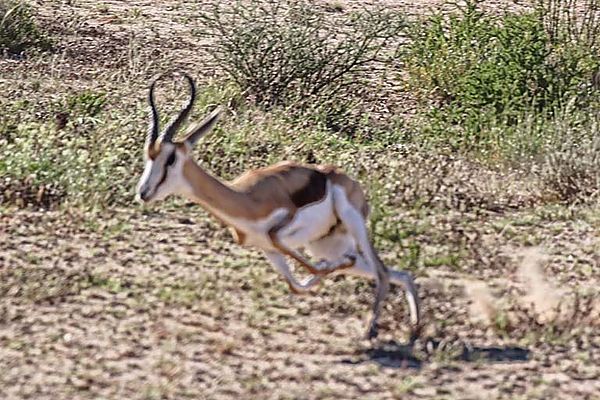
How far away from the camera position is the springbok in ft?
20.8

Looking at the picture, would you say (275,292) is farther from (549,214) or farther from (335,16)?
(335,16)

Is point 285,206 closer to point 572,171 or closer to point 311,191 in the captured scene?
point 311,191

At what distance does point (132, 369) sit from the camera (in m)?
6.07

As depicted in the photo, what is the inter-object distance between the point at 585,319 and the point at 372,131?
5528 mm

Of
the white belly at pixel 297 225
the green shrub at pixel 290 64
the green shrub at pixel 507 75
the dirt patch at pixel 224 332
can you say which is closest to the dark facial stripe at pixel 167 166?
the white belly at pixel 297 225

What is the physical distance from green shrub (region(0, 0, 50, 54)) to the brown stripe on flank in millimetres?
8795

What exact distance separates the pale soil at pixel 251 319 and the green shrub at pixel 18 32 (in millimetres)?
6845

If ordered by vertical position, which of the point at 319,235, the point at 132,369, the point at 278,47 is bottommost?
the point at 132,369

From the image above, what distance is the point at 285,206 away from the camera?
6512 millimetres

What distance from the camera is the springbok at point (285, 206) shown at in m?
6.33

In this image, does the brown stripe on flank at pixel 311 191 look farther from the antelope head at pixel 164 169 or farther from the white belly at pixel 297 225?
the antelope head at pixel 164 169

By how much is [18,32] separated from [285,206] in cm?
938

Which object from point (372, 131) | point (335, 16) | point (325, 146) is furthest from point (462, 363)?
point (335, 16)

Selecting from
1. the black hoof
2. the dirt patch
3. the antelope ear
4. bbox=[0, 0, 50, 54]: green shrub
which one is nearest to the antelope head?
the antelope ear
